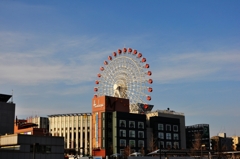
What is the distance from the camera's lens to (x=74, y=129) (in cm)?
18400

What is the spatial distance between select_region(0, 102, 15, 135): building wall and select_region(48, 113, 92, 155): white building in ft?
274

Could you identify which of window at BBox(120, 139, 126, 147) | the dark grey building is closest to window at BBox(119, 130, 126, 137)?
window at BBox(120, 139, 126, 147)

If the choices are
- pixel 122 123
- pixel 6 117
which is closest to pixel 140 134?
pixel 122 123

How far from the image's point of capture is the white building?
178 m

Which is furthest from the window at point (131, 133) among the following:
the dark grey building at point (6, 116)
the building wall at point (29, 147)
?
the building wall at point (29, 147)

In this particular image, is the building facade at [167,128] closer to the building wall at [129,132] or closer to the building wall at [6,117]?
the building wall at [129,132]

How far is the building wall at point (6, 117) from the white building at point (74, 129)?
274 ft

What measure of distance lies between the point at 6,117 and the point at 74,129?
94.4 metres

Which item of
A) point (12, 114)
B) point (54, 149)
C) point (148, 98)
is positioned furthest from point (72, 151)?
point (54, 149)

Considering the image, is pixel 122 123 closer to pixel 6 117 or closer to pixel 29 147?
pixel 6 117

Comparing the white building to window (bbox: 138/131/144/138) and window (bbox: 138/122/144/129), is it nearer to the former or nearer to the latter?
window (bbox: 138/131/144/138)

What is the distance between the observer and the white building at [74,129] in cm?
17825

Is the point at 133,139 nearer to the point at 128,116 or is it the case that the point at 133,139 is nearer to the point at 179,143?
the point at 128,116

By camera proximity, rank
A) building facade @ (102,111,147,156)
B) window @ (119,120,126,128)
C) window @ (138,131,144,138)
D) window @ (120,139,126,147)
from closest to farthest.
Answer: building facade @ (102,111,147,156), window @ (120,139,126,147), window @ (119,120,126,128), window @ (138,131,144,138)
